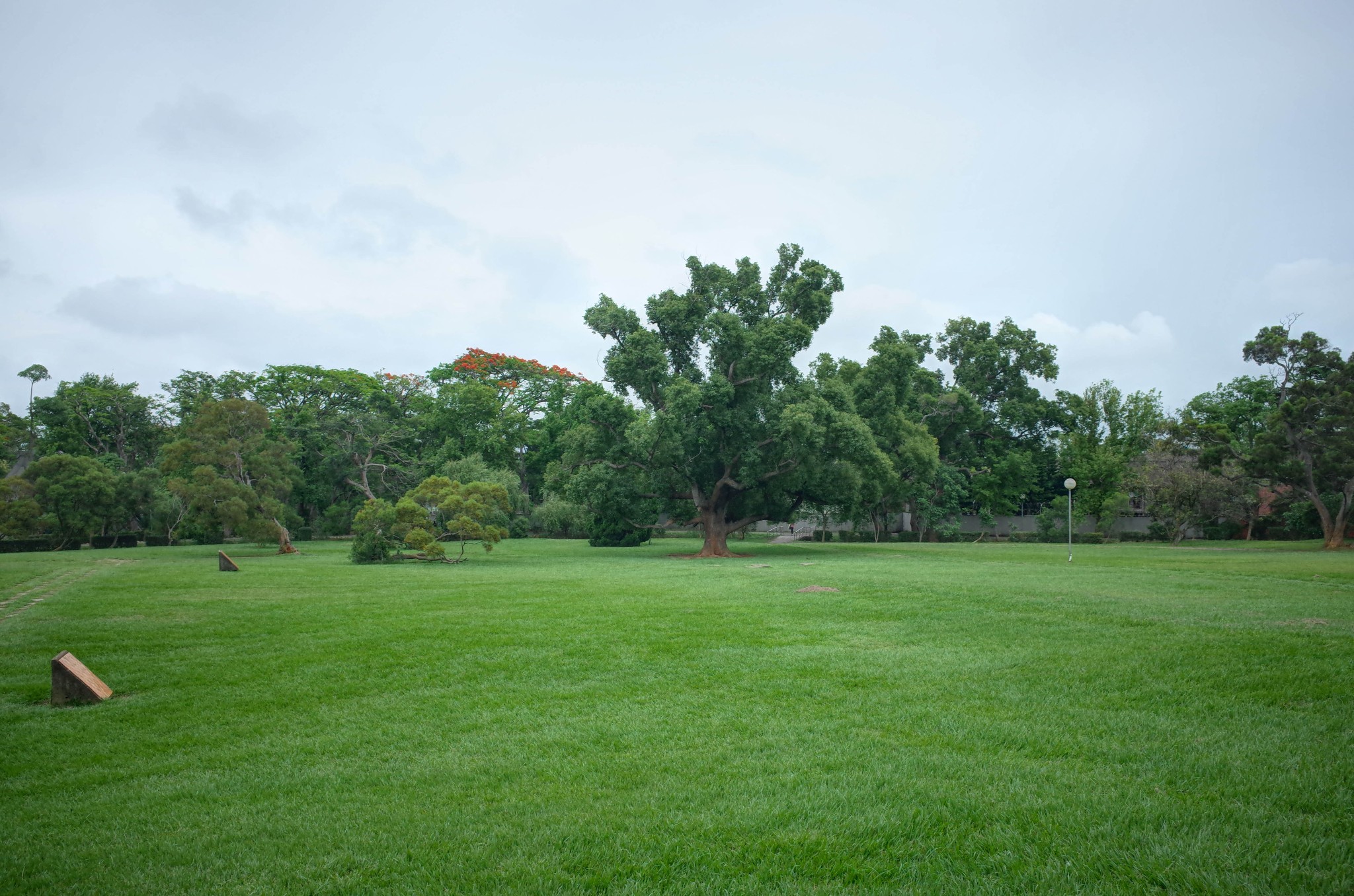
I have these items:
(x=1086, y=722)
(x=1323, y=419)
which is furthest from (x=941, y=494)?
(x=1086, y=722)

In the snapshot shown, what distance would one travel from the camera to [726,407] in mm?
29609

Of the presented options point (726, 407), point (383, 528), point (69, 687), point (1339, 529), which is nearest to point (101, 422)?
point (383, 528)

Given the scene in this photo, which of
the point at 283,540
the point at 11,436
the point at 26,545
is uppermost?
the point at 11,436

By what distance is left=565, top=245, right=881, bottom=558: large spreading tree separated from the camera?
93.5ft

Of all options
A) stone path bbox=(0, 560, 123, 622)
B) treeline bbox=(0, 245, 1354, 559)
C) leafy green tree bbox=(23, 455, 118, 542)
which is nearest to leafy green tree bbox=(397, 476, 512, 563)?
treeline bbox=(0, 245, 1354, 559)

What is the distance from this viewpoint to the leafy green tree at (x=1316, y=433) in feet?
100

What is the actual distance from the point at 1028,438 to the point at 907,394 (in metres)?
19.7

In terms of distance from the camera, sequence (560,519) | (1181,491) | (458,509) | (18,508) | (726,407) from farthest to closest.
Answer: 1. (560,519)
2. (1181,491)
3. (18,508)
4. (726,407)
5. (458,509)

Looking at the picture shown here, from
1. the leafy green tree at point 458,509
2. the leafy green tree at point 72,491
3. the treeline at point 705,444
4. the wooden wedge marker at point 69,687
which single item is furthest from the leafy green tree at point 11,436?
the wooden wedge marker at point 69,687

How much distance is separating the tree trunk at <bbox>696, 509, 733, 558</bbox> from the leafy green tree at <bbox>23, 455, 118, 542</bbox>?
2709cm

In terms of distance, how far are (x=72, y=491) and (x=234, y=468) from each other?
792cm

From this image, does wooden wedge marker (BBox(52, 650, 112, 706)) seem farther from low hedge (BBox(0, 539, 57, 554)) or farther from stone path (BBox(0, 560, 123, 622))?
low hedge (BBox(0, 539, 57, 554))

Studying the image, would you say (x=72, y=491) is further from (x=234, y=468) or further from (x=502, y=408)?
(x=502, y=408)

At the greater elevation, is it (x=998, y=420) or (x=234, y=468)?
(x=998, y=420)
